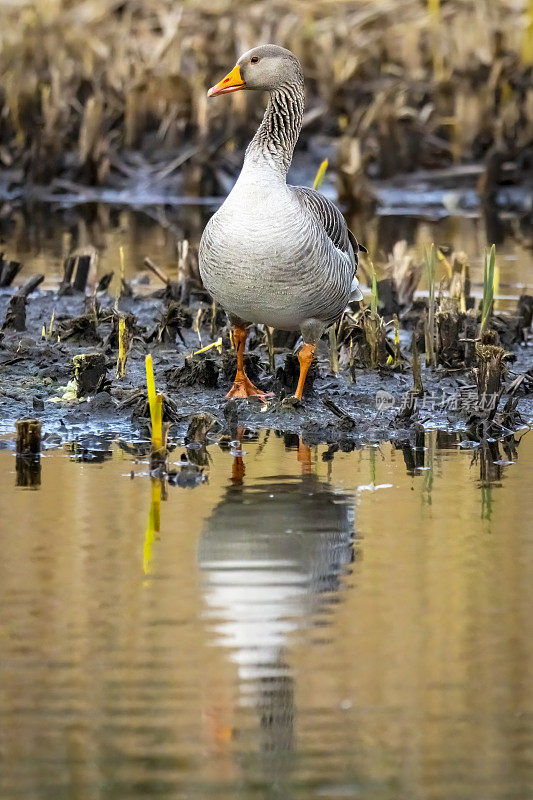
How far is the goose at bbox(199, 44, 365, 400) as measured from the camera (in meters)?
6.44

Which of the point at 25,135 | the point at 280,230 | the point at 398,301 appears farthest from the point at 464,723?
the point at 25,135

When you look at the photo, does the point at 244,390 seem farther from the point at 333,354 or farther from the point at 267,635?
the point at 267,635

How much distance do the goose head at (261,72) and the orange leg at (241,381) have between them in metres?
1.15

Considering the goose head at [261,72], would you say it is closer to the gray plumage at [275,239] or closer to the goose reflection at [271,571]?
the gray plumage at [275,239]

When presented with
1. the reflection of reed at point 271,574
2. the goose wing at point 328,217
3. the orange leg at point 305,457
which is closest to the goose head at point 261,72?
the goose wing at point 328,217

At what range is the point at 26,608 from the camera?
4.17 metres

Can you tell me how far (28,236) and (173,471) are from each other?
8.60 m

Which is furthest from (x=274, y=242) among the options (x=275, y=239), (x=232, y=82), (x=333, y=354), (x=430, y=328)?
(x=430, y=328)

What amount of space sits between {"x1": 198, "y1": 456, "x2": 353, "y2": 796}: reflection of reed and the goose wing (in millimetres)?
1509

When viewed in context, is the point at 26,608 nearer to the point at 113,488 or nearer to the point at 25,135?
the point at 113,488

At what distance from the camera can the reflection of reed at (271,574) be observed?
3.58 m

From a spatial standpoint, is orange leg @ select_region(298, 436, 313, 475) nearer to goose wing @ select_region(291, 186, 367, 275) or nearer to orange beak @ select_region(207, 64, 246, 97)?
goose wing @ select_region(291, 186, 367, 275)

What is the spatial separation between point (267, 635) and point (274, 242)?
2740 millimetres

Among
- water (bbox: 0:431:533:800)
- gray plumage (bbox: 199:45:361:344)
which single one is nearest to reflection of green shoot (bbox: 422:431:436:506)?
water (bbox: 0:431:533:800)
